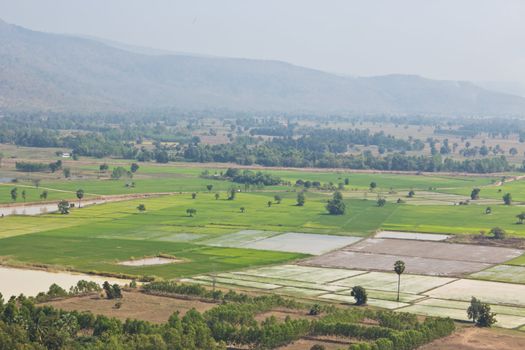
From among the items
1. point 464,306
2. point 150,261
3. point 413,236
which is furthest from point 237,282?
point 413,236

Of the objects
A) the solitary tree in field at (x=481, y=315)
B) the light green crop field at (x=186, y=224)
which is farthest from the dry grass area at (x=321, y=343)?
the light green crop field at (x=186, y=224)

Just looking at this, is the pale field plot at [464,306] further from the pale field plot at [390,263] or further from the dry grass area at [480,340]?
the pale field plot at [390,263]

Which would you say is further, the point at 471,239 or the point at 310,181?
the point at 310,181

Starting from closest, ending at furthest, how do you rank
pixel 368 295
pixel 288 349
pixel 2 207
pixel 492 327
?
pixel 288 349 → pixel 492 327 → pixel 368 295 → pixel 2 207

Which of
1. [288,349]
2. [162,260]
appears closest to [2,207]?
[162,260]

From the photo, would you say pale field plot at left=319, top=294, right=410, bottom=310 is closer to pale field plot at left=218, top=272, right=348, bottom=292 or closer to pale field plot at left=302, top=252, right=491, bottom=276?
pale field plot at left=218, top=272, right=348, bottom=292

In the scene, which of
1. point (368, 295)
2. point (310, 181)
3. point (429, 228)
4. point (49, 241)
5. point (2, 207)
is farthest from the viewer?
point (310, 181)

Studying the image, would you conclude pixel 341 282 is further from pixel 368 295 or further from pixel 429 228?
pixel 429 228
